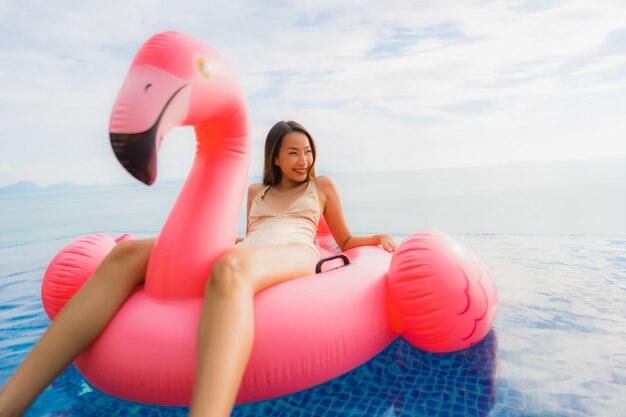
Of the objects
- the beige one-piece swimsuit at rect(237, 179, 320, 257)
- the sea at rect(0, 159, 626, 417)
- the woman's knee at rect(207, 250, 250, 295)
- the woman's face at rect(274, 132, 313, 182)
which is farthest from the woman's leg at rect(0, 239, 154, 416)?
the woman's face at rect(274, 132, 313, 182)

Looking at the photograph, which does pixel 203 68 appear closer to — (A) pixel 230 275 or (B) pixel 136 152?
(B) pixel 136 152

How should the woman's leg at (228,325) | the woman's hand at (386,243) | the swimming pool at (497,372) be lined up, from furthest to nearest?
1. the woman's hand at (386,243)
2. the swimming pool at (497,372)
3. the woman's leg at (228,325)

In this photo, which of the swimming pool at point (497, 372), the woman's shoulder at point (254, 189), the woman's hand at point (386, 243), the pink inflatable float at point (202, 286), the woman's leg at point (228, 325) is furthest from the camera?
the woman's shoulder at point (254, 189)

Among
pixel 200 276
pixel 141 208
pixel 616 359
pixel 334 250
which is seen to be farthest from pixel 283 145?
pixel 141 208

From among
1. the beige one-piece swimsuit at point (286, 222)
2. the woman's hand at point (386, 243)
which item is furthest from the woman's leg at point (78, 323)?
the woman's hand at point (386, 243)

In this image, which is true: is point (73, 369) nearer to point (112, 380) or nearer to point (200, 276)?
point (112, 380)

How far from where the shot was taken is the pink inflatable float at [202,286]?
3.49 feet

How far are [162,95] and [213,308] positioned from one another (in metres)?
0.46

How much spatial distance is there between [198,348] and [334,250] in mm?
1002

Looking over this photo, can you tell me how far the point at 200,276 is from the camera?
1215 mm

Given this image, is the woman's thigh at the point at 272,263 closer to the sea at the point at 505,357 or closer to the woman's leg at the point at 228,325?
the woman's leg at the point at 228,325

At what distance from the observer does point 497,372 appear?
4.37ft

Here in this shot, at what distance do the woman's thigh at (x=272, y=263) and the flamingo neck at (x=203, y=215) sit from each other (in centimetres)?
9

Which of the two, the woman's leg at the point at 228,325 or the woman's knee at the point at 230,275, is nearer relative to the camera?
the woman's leg at the point at 228,325
